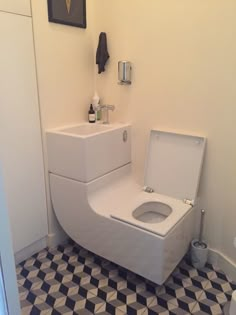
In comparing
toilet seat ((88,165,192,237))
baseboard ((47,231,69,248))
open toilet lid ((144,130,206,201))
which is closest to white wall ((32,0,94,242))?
baseboard ((47,231,69,248))

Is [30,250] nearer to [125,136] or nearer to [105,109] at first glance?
[125,136]

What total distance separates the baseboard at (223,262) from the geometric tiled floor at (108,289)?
39 millimetres

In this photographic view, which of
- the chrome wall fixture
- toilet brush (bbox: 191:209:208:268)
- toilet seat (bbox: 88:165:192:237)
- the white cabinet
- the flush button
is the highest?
the white cabinet

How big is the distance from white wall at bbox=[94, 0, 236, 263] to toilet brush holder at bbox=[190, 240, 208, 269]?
0.33 feet

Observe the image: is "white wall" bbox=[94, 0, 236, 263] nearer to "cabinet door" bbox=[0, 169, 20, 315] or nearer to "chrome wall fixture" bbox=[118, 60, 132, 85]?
"chrome wall fixture" bbox=[118, 60, 132, 85]

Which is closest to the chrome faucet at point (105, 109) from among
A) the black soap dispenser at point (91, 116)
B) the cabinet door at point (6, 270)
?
the black soap dispenser at point (91, 116)

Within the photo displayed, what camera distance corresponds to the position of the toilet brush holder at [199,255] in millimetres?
1807

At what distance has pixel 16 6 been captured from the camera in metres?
1.54

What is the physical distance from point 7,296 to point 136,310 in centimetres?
102

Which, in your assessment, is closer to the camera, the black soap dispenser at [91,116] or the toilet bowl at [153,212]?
the toilet bowl at [153,212]

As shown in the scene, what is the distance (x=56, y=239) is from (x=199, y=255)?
43.4 inches

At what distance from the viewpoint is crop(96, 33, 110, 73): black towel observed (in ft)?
6.48

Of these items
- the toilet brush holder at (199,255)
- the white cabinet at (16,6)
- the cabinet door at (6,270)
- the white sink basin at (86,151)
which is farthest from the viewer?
the toilet brush holder at (199,255)

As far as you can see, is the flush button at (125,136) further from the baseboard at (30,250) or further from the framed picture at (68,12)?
the baseboard at (30,250)
